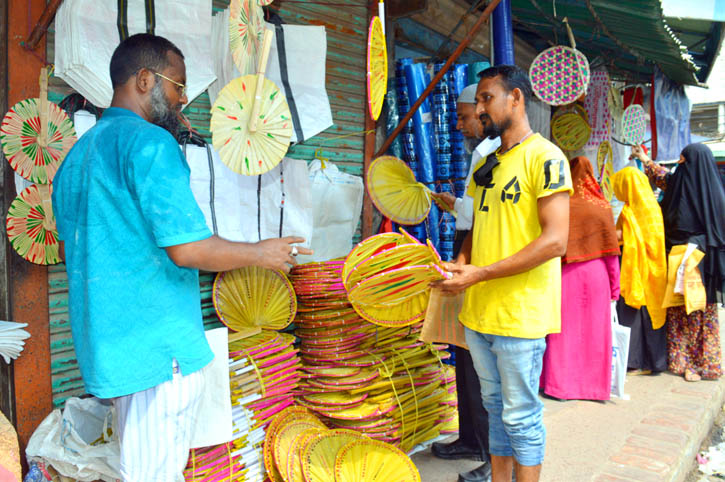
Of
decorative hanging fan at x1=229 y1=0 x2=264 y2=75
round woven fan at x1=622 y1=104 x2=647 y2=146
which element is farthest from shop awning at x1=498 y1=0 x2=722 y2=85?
decorative hanging fan at x1=229 y1=0 x2=264 y2=75

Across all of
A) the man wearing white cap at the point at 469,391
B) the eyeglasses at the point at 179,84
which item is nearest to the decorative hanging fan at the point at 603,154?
the man wearing white cap at the point at 469,391

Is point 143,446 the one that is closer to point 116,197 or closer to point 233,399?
point 116,197

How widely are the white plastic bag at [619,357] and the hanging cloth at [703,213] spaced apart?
117 cm

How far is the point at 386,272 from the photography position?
215 centimetres

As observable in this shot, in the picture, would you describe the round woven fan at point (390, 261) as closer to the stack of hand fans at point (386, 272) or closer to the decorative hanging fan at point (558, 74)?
the stack of hand fans at point (386, 272)

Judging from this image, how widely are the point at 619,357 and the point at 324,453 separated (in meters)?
2.65

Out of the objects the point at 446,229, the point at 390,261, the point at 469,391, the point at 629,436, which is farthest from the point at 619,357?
the point at 390,261

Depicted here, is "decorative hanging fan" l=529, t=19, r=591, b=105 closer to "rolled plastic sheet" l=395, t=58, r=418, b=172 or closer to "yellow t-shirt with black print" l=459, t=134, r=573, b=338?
"rolled plastic sheet" l=395, t=58, r=418, b=172

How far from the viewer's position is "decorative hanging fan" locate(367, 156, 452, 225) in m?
3.29

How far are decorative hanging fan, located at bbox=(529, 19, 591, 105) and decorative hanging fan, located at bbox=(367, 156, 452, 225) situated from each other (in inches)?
48.6

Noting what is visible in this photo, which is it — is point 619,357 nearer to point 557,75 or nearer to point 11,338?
point 557,75

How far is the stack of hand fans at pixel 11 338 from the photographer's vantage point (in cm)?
204

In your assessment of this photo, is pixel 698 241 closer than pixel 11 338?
No

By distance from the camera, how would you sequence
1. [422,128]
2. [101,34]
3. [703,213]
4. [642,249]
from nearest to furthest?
[101,34], [422,128], [703,213], [642,249]
